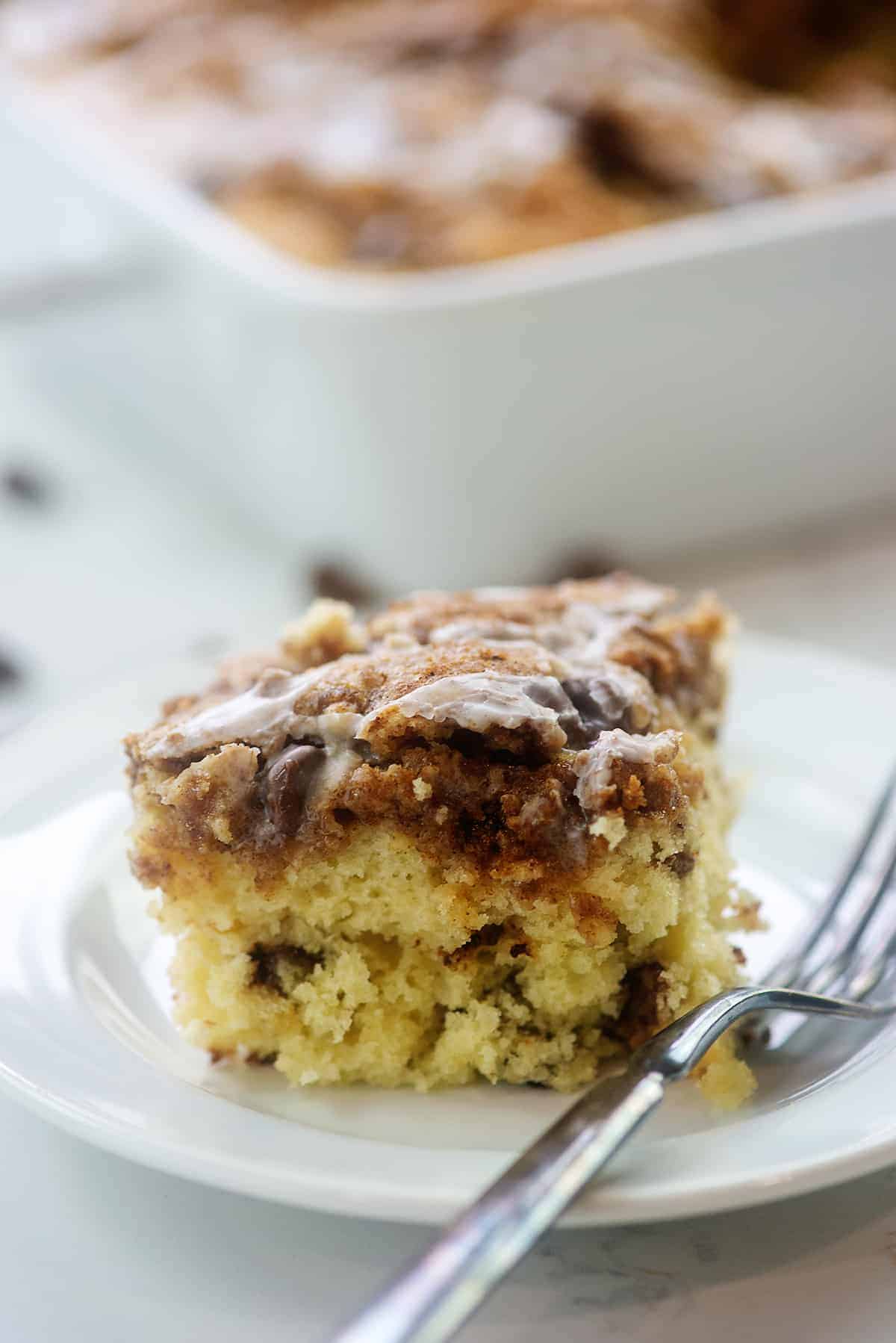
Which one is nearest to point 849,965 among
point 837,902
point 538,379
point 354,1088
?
point 837,902

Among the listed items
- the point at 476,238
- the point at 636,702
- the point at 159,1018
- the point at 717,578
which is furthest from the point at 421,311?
the point at 159,1018

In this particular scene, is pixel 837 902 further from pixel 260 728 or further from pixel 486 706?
pixel 260 728

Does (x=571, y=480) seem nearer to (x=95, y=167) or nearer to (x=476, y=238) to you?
(x=476, y=238)

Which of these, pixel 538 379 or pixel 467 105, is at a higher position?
pixel 467 105

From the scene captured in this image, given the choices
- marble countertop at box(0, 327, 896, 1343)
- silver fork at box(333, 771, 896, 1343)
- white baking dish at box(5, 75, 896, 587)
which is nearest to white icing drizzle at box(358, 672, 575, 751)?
silver fork at box(333, 771, 896, 1343)

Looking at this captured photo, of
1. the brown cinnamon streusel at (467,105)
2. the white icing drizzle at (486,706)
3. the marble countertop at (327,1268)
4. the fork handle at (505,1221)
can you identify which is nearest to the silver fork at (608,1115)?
→ the fork handle at (505,1221)

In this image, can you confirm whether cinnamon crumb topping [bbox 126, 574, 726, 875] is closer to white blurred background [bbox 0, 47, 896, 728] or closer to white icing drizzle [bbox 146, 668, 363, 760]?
white icing drizzle [bbox 146, 668, 363, 760]

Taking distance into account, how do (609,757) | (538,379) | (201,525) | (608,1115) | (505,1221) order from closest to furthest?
1. (505,1221)
2. (608,1115)
3. (609,757)
4. (538,379)
5. (201,525)
